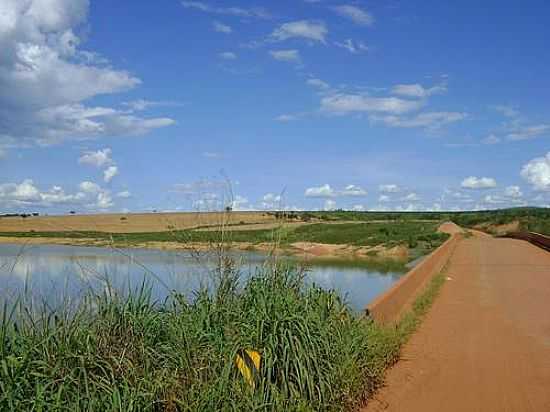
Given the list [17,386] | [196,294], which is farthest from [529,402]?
[17,386]

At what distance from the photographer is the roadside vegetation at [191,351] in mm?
5641

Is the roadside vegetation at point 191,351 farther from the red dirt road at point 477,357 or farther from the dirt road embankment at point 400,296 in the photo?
the dirt road embankment at point 400,296

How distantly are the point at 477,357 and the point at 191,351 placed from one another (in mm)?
5205

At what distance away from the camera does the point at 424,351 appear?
410 inches

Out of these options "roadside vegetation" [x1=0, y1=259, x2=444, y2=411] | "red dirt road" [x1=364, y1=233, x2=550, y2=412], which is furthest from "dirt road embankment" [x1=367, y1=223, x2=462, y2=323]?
"roadside vegetation" [x1=0, y1=259, x2=444, y2=411]

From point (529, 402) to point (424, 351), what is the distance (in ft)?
8.91

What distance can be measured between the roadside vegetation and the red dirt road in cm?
66

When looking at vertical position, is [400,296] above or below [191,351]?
below

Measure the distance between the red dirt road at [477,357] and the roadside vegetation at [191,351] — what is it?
2.17ft

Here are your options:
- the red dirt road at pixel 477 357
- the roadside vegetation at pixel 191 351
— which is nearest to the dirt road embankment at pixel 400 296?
the red dirt road at pixel 477 357

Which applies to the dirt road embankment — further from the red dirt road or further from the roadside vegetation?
the roadside vegetation

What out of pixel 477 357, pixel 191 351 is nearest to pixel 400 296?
pixel 477 357

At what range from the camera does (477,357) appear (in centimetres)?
1001

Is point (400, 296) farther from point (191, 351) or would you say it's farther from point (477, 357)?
point (191, 351)
